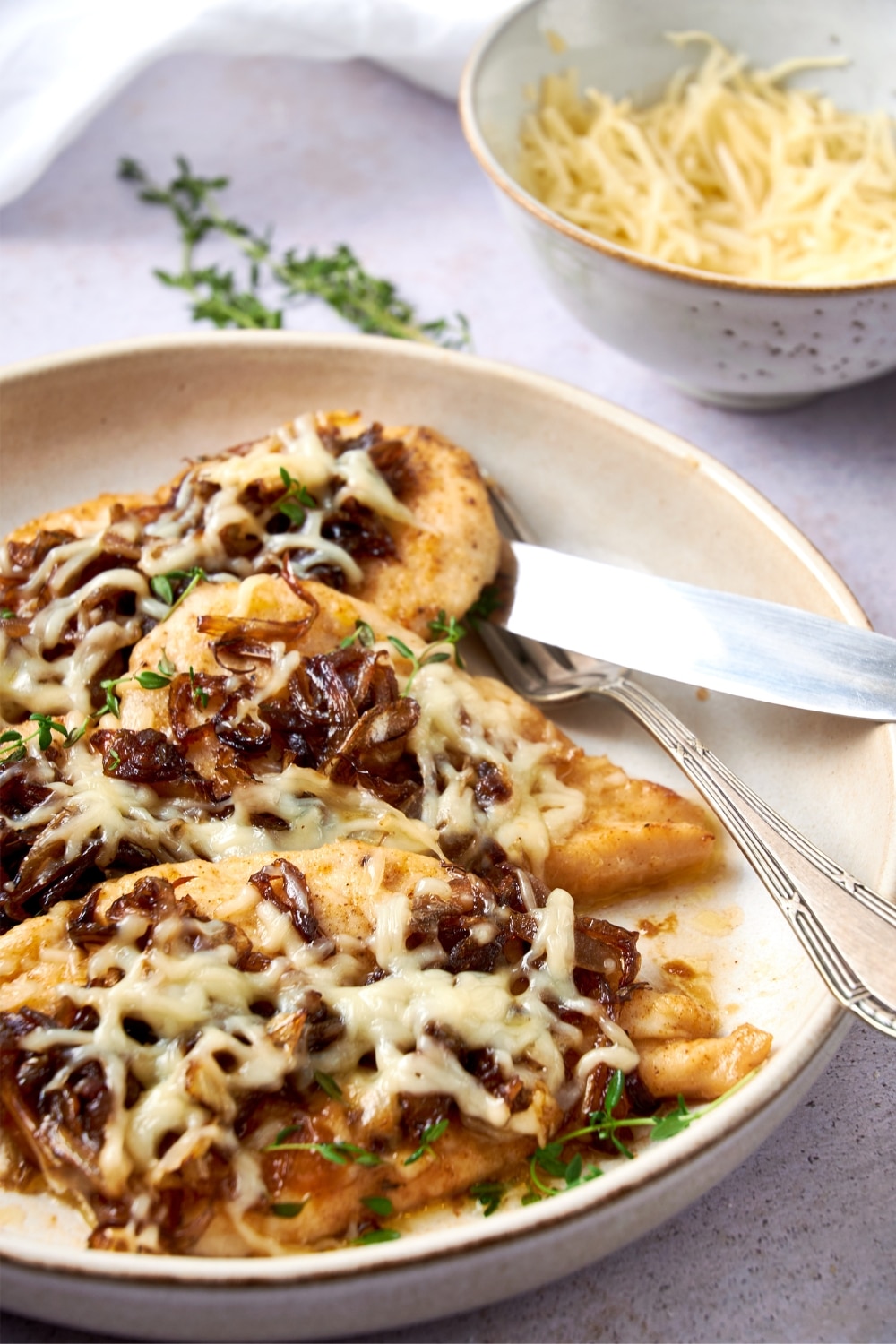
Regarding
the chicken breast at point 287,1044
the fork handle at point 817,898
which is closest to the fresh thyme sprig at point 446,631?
the fork handle at point 817,898

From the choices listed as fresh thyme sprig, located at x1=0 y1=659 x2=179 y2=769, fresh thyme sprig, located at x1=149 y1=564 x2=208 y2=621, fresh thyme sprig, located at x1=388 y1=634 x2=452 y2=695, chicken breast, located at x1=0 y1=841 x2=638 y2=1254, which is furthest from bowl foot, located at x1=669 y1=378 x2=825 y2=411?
chicken breast, located at x1=0 y1=841 x2=638 y2=1254

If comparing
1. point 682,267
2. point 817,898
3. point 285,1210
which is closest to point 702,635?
point 817,898

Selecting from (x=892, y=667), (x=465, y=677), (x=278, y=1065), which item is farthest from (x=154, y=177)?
(x=278, y=1065)

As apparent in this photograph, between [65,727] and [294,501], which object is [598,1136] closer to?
[65,727]

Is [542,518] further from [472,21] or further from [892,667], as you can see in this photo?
[472,21]

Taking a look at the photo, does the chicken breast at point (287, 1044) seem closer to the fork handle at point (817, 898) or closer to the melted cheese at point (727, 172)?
the fork handle at point (817, 898)

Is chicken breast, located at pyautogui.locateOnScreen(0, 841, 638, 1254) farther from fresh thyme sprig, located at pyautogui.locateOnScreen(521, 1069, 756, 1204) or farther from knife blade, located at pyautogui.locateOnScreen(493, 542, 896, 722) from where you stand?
knife blade, located at pyautogui.locateOnScreen(493, 542, 896, 722)
